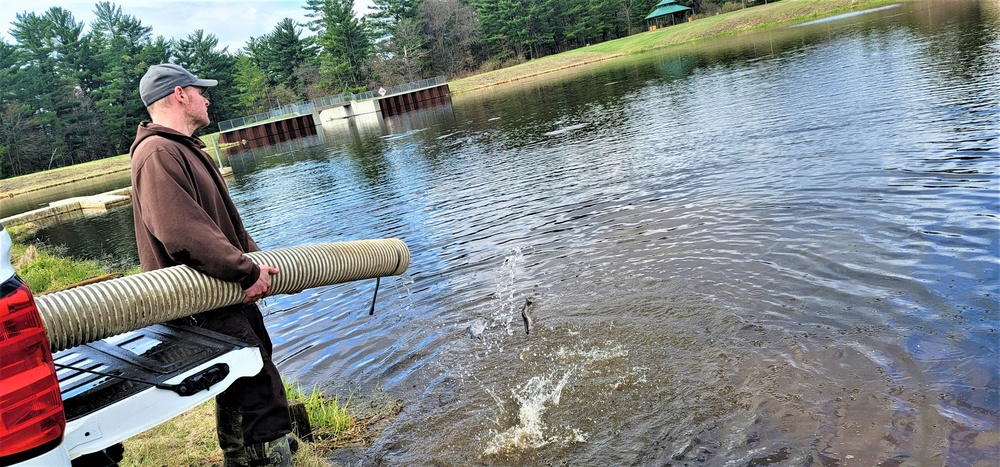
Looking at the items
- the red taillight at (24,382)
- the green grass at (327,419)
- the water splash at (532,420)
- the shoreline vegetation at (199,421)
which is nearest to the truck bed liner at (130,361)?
the red taillight at (24,382)

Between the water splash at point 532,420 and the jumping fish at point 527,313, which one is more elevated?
the jumping fish at point 527,313

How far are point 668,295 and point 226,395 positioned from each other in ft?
16.9

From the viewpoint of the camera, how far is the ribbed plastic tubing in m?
3.20

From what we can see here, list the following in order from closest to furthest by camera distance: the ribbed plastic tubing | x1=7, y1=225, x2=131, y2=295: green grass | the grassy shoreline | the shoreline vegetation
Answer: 1. the ribbed plastic tubing
2. the shoreline vegetation
3. x1=7, y1=225, x2=131, y2=295: green grass
4. the grassy shoreline

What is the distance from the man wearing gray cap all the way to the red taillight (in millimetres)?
1299

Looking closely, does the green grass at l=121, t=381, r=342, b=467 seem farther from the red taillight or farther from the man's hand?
the red taillight

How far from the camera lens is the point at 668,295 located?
25.6 ft

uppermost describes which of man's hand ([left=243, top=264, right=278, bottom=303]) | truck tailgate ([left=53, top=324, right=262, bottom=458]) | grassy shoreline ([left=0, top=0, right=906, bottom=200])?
grassy shoreline ([left=0, top=0, right=906, bottom=200])

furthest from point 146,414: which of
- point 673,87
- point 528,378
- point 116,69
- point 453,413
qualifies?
point 116,69

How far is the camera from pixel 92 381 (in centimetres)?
336

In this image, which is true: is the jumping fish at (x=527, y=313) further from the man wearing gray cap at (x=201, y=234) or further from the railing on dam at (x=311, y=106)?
the railing on dam at (x=311, y=106)

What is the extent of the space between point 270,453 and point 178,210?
162 cm

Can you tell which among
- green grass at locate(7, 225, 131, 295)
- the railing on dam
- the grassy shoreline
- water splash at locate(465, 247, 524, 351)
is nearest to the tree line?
the grassy shoreline

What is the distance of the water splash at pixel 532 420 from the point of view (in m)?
5.41
